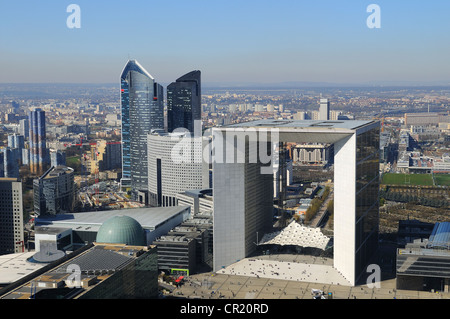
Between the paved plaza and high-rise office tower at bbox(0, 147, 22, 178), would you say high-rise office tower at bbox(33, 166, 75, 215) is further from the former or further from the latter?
the paved plaza

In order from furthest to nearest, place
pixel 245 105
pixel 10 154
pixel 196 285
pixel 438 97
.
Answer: pixel 438 97
pixel 245 105
pixel 10 154
pixel 196 285

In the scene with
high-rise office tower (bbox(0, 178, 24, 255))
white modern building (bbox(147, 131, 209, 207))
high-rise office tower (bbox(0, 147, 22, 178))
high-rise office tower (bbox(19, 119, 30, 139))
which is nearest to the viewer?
high-rise office tower (bbox(0, 178, 24, 255))

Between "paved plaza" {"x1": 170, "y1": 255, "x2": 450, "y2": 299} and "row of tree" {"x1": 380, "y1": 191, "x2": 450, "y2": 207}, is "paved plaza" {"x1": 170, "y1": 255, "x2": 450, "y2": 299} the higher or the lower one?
the lower one

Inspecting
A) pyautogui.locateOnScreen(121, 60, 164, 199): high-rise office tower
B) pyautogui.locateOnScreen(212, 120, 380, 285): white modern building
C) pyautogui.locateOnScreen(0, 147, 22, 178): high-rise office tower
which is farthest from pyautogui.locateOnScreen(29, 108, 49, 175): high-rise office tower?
pyautogui.locateOnScreen(212, 120, 380, 285): white modern building

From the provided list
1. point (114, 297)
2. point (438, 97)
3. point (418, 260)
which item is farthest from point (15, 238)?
point (438, 97)

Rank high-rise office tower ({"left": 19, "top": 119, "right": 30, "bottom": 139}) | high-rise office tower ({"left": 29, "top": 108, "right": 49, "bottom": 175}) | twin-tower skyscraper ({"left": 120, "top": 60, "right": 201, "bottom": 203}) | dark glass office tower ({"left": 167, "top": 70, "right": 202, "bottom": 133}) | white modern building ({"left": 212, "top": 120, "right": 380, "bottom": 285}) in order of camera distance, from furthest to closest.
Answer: high-rise office tower ({"left": 19, "top": 119, "right": 30, "bottom": 139}) < high-rise office tower ({"left": 29, "top": 108, "right": 49, "bottom": 175}) < dark glass office tower ({"left": 167, "top": 70, "right": 202, "bottom": 133}) < twin-tower skyscraper ({"left": 120, "top": 60, "right": 201, "bottom": 203}) < white modern building ({"left": 212, "top": 120, "right": 380, "bottom": 285})

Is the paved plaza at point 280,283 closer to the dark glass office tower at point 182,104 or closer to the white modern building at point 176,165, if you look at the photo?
the white modern building at point 176,165

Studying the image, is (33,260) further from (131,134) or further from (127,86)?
(127,86)
